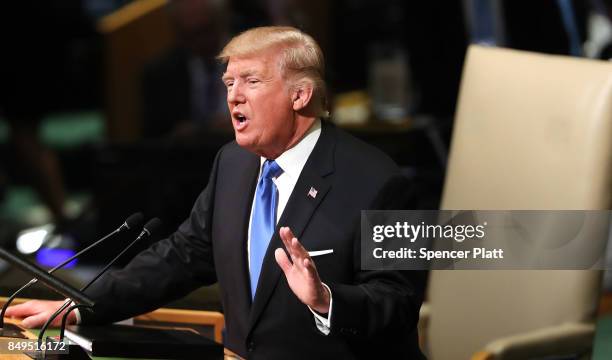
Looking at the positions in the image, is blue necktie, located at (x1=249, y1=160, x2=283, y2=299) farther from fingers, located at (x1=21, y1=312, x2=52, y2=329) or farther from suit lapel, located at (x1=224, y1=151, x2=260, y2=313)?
fingers, located at (x1=21, y1=312, x2=52, y2=329)

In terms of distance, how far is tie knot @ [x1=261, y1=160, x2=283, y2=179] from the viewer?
225 centimetres

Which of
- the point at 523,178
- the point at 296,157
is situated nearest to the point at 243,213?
the point at 296,157

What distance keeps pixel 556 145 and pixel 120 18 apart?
125 inches

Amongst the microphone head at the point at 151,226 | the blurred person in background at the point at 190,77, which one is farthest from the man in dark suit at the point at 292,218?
the blurred person in background at the point at 190,77

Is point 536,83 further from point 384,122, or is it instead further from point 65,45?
point 65,45

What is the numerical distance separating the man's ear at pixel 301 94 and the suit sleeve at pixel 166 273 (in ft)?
0.93

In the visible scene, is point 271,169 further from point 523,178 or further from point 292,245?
point 523,178

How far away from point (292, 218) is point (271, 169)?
12cm

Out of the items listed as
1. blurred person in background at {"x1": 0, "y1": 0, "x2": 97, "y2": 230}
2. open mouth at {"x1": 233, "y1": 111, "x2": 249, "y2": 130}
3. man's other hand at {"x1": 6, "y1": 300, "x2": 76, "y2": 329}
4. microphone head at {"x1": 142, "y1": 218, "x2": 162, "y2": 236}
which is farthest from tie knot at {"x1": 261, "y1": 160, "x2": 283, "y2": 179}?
blurred person in background at {"x1": 0, "y1": 0, "x2": 97, "y2": 230}

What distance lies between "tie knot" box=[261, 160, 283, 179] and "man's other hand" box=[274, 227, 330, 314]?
0.31m

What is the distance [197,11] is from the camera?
489 centimetres

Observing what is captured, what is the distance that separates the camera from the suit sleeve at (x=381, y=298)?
204 centimetres

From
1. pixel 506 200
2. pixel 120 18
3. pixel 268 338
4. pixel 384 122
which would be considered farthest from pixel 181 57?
pixel 268 338

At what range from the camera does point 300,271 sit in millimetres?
1961
